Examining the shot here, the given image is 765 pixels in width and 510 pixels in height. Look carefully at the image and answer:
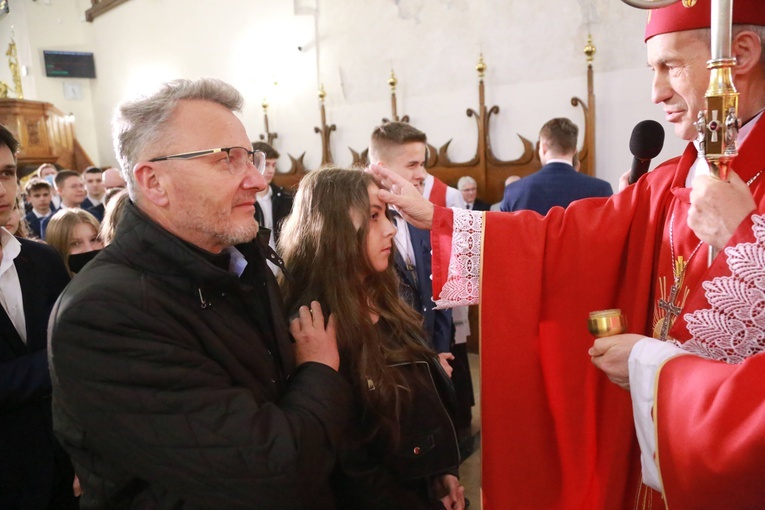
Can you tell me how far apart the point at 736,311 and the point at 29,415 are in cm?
189

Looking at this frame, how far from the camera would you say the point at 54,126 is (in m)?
10.7

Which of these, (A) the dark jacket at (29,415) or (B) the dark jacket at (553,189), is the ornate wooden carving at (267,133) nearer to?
(B) the dark jacket at (553,189)

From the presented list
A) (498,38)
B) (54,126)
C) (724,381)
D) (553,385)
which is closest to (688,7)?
(724,381)

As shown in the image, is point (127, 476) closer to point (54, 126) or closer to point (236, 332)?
point (236, 332)

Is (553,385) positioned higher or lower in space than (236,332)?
lower

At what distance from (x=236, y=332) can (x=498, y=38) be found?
5.10m

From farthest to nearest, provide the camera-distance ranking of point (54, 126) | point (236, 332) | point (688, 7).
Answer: point (54, 126)
point (688, 7)
point (236, 332)

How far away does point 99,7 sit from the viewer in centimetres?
1156

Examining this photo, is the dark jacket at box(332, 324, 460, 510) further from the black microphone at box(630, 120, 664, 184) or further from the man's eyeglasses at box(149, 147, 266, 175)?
the black microphone at box(630, 120, 664, 184)

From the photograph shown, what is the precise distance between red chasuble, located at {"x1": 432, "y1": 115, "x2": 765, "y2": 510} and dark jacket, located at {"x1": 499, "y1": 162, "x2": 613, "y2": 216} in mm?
1812

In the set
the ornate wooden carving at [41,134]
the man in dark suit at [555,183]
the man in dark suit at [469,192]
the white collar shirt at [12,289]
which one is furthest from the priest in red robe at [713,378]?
the ornate wooden carving at [41,134]

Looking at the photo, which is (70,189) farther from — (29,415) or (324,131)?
(29,415)

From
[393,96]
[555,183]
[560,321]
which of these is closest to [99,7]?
[393,96]

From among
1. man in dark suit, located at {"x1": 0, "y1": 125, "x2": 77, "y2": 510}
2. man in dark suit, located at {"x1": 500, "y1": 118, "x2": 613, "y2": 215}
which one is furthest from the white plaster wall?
man in dark suit, located at {"x1": 0, "y1": 125, "x2": 77, "y2": 510}
